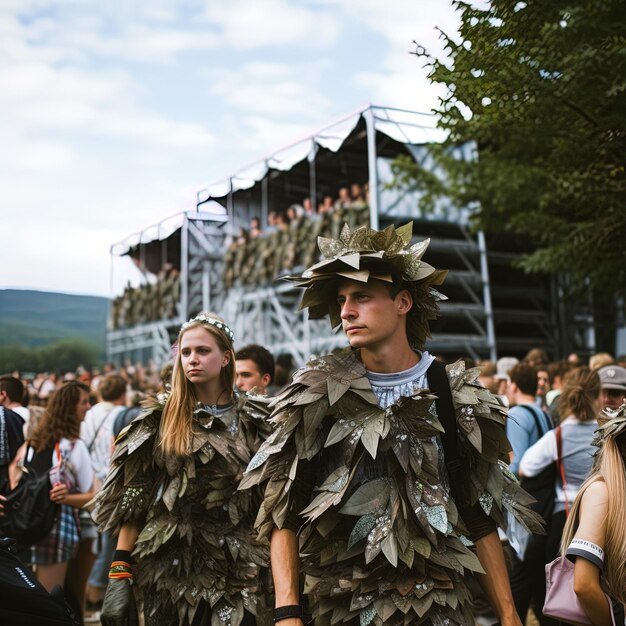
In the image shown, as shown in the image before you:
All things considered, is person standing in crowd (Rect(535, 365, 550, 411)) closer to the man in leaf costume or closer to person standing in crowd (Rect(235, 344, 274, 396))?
person standing in crowd (Rect(235, 344, 274, 396))

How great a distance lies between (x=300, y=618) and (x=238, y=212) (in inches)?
755

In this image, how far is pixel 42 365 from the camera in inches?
546

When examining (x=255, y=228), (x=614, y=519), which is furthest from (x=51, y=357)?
(x=614, y=519)

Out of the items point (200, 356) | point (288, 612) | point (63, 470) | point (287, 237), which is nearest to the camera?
point (288, 612)

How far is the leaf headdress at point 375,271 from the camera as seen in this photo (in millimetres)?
3309

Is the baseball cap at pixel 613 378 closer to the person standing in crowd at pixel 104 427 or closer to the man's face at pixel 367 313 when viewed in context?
the man's face at pixel 367 313

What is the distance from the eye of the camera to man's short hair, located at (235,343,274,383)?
6.19m

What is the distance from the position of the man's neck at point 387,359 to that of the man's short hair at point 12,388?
196 inches

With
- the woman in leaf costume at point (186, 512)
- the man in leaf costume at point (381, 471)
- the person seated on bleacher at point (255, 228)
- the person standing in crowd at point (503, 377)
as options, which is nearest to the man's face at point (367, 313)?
the man in leaf costume at point (381, 471)

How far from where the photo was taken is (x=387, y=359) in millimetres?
3383

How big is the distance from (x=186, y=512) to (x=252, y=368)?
5.61 ft

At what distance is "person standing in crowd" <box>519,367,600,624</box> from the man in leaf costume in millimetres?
2682

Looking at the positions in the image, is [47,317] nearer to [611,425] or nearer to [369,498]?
[369,498]

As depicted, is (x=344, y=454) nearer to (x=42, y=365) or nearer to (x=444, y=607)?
(x=444, y=607)
